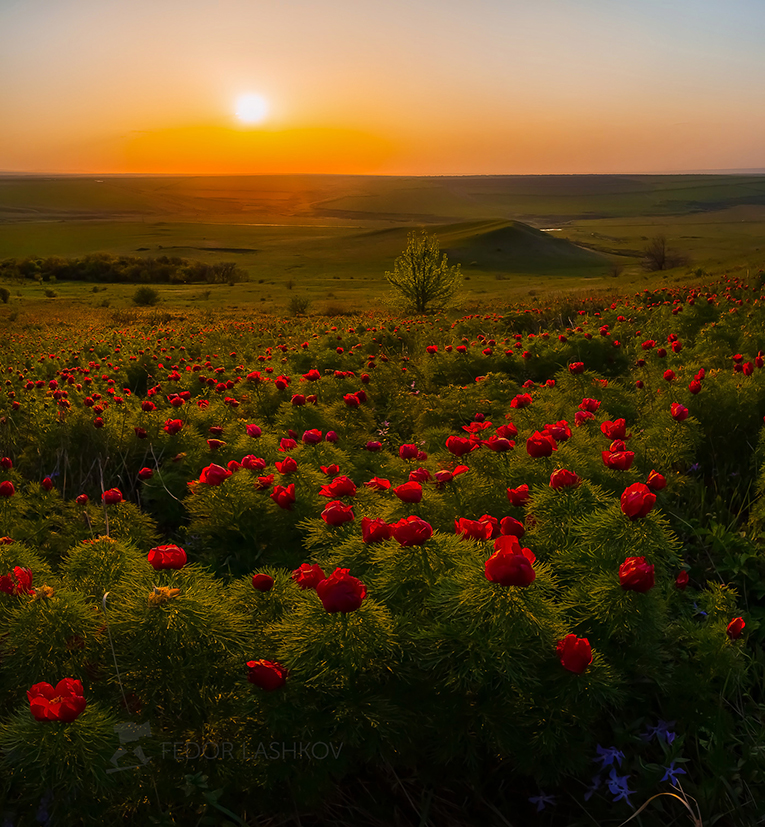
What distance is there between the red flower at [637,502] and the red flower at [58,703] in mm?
2055

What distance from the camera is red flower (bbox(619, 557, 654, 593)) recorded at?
1.98m

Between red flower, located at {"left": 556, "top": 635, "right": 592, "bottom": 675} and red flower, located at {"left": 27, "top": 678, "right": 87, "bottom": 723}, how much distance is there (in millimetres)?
1531

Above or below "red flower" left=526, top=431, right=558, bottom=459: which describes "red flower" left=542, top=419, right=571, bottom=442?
below

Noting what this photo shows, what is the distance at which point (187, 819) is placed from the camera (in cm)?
211

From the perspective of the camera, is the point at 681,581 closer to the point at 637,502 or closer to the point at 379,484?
the point at 637,502

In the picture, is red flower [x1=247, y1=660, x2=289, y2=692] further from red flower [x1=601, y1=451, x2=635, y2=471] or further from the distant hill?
the distant hill

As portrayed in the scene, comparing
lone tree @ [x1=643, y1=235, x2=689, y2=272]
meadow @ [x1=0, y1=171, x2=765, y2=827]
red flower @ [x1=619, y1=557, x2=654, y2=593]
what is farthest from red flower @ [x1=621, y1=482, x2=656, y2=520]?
lone tree @ [x1=643, y1=235, x2=689, y2=272]

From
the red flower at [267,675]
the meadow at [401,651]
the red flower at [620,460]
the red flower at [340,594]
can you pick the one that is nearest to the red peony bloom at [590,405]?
the meadow at [401,651]

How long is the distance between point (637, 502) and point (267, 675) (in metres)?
1.54

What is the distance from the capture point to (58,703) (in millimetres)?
1716

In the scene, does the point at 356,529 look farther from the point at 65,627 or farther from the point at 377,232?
the point at 377,232

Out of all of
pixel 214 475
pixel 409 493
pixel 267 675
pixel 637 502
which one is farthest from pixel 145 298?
pixel 637 502

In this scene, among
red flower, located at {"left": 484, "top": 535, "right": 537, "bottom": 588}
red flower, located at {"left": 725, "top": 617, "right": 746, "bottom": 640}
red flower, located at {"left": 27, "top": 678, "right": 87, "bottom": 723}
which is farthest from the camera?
red flower, located at {"left": 725, "top": 617, "right": 746, "bottom": 640}

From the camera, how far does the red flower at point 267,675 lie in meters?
1.87
